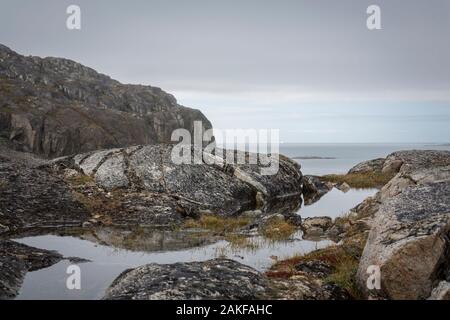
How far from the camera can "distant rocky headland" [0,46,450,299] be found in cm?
1056

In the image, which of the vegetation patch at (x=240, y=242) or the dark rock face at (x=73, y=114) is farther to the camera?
the dark rock face at (x=73, y=114)

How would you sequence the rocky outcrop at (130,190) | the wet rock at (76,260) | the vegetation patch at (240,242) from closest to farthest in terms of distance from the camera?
1. the wet rock at (76,260)
2. the vegetation patch at (240,242)
3. the rocky outcrop at (130,190)

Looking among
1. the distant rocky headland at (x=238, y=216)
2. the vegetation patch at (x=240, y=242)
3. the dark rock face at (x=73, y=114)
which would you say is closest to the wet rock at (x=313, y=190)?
the distant rocky headland at (x=238, y=216)

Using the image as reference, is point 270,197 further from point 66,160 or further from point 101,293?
point 101,293

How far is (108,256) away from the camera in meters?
16.4

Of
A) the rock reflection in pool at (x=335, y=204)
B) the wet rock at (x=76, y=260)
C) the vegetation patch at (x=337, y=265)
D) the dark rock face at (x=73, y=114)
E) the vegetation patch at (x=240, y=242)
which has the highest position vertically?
the dark rock face at (x=73, y=114)

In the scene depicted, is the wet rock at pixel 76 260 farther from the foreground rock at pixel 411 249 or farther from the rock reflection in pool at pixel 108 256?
the foreground rock at pixel 411 249

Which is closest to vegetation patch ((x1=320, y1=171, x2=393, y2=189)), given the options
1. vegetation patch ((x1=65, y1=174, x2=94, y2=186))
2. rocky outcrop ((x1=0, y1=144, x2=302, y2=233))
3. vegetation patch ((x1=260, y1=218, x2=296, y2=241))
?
rocky outcrop ((x1=0, y1=144, x2=302, y2=233))

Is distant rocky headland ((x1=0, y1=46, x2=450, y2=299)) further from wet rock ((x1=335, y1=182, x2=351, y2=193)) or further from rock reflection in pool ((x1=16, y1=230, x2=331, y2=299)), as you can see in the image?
rock reflection in pool ((x1=16, y1=230, x2=331, y2=299))

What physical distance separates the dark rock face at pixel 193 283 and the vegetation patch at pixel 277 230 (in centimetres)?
879

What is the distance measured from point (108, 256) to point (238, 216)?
11233 mm

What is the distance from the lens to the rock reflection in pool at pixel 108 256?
1234 cm

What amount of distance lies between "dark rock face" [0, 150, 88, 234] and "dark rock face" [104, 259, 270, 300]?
38.0ft
